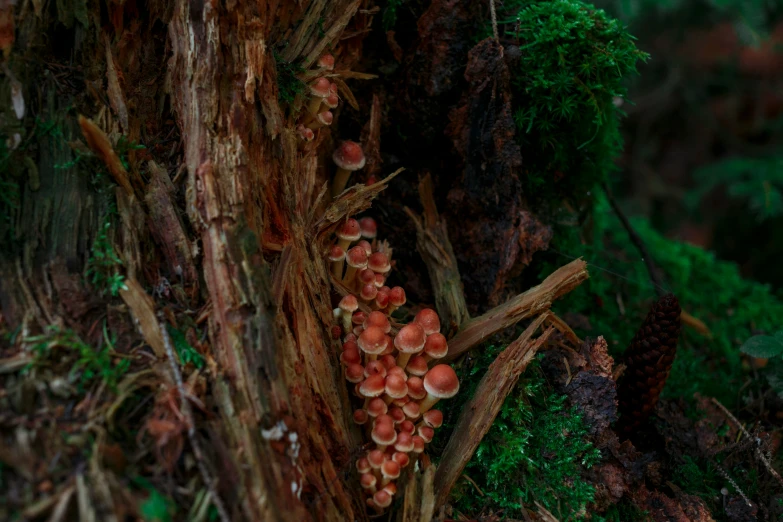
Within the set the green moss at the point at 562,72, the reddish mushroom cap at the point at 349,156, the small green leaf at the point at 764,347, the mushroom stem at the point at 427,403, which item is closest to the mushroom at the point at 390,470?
the mushroom stem at the point at 427,403

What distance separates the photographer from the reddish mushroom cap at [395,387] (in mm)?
2549

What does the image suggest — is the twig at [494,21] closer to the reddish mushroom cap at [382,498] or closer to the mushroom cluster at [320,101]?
the mushroom cluster at [320,101]

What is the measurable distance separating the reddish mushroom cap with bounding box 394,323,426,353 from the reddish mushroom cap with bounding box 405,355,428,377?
0.10m

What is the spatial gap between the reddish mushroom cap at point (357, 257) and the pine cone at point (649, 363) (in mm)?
1596

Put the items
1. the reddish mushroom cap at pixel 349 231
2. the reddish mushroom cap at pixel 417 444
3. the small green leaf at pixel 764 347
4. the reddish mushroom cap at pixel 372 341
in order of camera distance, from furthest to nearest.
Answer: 1. the small green leaf at pixel 764 347
2. the reddish mushroom cap at pixel 349 231
3. the reddish mushroom cap at pixel 372 341
4. the reddish mushroom cap at pixel 417 444

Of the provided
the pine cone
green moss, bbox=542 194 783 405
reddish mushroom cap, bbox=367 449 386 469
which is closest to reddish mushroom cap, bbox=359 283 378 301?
reddish mushroom cap, bbox=367 449 386 469

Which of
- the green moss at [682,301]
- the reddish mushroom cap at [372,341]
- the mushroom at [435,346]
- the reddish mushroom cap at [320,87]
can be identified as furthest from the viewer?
the green moss at [682,301]

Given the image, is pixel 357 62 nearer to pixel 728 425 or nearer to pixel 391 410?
pixel 391 410

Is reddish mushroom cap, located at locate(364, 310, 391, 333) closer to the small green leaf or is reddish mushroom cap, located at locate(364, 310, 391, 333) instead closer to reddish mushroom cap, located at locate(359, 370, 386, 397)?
reddish mushroom cap, located at locate(359, 370, 386, 397)

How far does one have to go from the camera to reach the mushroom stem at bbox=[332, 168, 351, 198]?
10.9 feet

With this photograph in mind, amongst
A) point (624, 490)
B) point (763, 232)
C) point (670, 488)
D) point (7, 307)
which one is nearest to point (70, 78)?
point (7, 307)

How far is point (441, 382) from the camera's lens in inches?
102

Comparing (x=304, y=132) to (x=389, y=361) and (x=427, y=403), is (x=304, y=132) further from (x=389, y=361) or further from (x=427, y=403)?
(x=427, y=403)

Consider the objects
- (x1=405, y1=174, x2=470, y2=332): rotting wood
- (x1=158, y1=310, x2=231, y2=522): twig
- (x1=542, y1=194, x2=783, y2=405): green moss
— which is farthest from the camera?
(x1=542, y1=194, x2=783, y2=405): green moss
